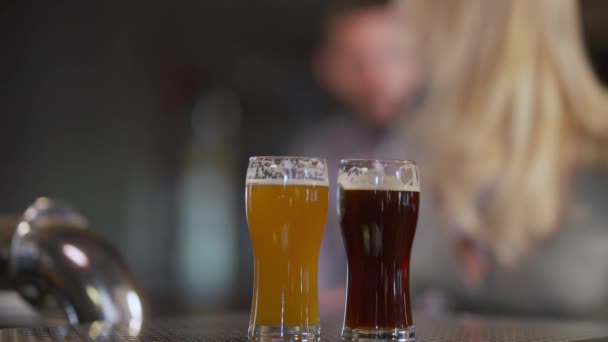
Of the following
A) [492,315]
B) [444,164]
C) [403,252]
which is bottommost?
[492,315]

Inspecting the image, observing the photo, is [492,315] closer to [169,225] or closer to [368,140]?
[368,140]

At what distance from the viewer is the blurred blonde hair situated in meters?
2.61

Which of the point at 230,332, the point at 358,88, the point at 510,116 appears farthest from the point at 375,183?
the point at 358,88

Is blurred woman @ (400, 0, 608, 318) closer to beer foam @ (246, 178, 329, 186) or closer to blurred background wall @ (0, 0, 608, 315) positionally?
blurred background wall @ (0, 0, 608, 315)

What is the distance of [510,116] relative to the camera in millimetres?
2699

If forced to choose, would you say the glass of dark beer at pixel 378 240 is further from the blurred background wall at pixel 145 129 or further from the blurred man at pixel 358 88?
the blurred background wall at pixel 145 129

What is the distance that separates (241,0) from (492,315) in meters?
1.95

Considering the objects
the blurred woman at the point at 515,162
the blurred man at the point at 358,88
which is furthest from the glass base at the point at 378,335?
the blurred man at the point at 358,88

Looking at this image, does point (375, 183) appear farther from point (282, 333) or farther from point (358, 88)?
point (358, 88)

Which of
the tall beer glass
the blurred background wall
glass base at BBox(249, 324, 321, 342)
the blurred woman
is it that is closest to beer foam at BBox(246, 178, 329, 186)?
the tall beer glass

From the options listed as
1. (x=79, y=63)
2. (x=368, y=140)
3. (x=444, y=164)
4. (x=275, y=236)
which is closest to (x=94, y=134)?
(x=79, y=63)

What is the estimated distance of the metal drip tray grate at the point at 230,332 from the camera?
2.97ft

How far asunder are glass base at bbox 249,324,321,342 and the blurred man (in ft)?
7.09

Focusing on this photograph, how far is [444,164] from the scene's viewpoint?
2896mm
